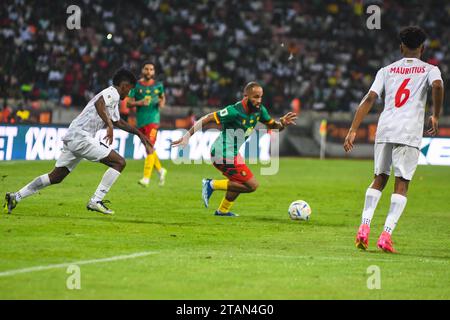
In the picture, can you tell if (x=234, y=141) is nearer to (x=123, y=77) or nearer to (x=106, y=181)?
(x=123, y=77)

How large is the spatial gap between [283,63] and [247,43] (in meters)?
1.92

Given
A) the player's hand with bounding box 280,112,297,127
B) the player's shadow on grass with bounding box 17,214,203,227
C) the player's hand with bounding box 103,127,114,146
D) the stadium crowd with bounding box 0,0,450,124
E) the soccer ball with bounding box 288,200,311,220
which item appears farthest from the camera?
the stadium crowd with bounding box 0,0,450,124

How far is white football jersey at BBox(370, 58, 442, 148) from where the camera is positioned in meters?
11.5

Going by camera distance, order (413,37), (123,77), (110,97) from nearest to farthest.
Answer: (413,37), (110,97), (123,77)

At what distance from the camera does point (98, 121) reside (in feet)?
49.6

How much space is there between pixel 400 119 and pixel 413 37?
975mm

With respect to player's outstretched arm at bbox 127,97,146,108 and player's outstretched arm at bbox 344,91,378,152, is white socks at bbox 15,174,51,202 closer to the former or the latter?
player's outstretched arm at bbox 344,91,378,152

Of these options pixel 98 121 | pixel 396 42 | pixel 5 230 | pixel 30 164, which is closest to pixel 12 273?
pixel 5 230

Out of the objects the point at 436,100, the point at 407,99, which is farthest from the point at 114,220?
the point at 436,100

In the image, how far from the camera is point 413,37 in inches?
453

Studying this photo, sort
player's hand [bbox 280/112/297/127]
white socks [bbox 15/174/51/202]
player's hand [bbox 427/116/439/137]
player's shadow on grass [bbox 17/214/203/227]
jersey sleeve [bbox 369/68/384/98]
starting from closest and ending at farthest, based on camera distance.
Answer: player's hand [bbox 427/116/439/137] → jersey sleeve [bbox 369/68/384/98] → player's shadow on grass [bbox 17/214/203/227] → white socks [bbox 15/174/51/202] → player's hand [bbox 280/112/297/127]

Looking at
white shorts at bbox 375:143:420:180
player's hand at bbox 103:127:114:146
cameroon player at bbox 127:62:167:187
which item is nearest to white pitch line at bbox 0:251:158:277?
white shorts at bbox 375:143:420:180

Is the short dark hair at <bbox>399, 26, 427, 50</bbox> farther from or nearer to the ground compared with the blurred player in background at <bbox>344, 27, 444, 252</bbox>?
farther from the ground

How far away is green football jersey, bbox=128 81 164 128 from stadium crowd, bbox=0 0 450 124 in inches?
488
